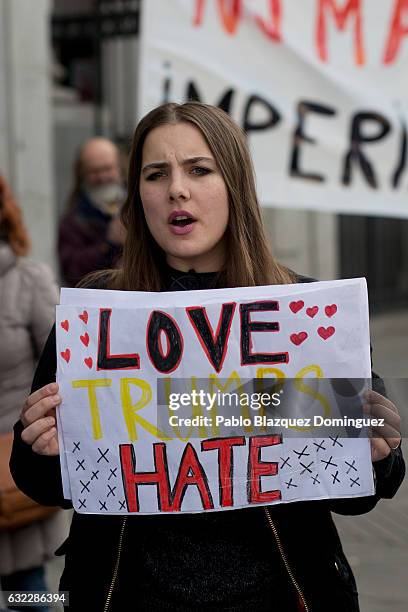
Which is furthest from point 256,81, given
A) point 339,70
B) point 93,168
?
point 93,168

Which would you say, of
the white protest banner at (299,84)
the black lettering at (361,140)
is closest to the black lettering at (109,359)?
the white protest banner at (299,84)

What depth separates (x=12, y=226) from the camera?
4.05 m

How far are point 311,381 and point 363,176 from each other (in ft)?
7.07

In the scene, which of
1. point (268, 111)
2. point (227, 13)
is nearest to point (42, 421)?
point (268, 111)

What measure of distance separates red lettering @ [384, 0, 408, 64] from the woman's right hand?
7.94ft

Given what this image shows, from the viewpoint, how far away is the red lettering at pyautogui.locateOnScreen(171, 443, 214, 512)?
6.99 feet

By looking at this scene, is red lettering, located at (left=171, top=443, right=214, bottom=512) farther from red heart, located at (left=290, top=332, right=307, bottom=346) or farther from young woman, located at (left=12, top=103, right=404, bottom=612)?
red heart, located at (left=290, top=332, right=307, bottom=346)

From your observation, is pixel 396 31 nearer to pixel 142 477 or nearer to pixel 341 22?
pixel 341 22

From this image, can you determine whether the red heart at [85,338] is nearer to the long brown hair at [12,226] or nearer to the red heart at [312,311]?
the red heart at [312,311]

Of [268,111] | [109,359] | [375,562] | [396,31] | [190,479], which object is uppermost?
[396,31]

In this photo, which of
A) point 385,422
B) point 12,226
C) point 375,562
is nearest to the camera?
point 385,422

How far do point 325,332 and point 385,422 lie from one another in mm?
197

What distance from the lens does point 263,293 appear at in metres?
2.17

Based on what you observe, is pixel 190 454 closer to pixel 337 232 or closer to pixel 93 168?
pixel 93 168
